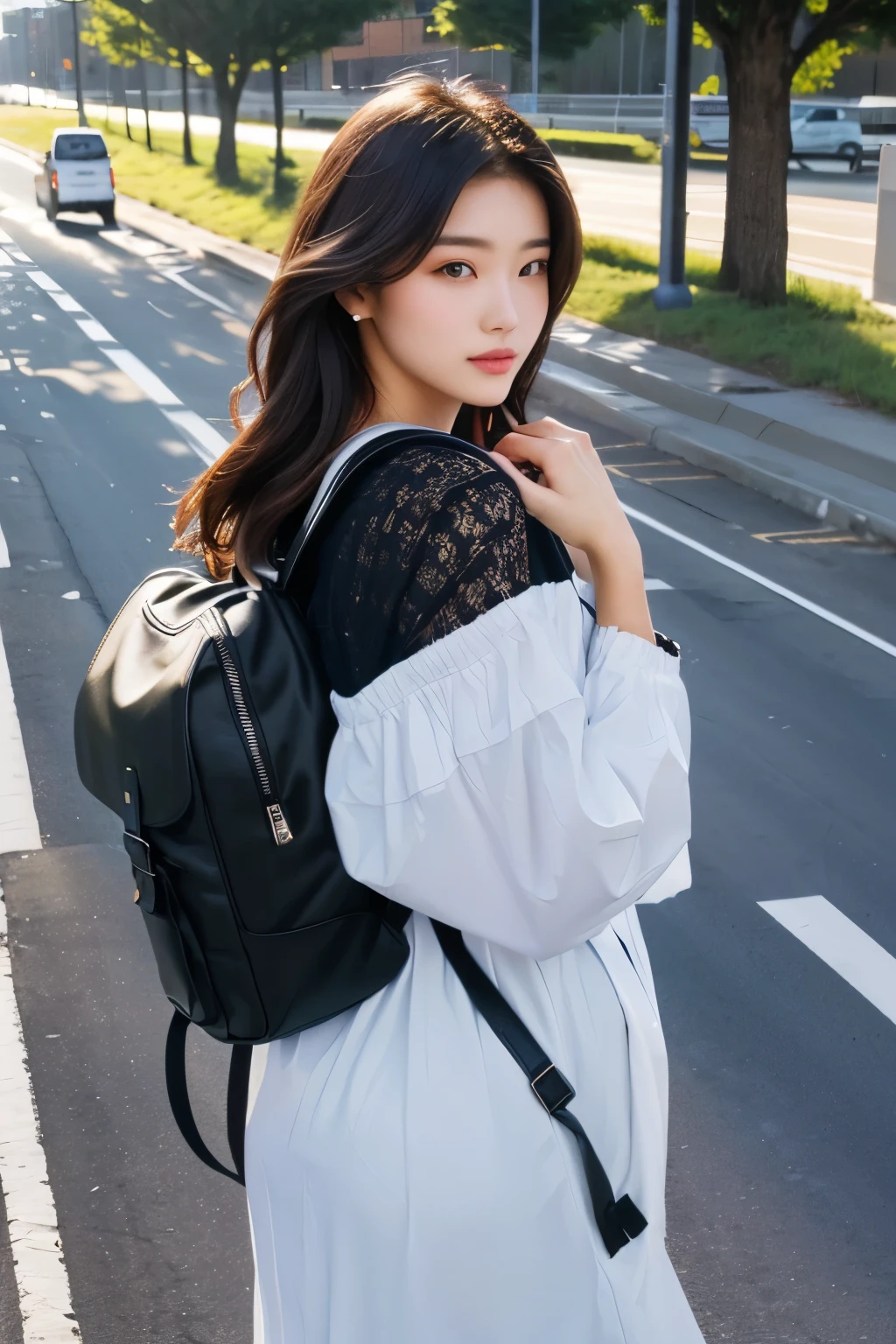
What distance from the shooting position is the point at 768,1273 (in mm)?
3211

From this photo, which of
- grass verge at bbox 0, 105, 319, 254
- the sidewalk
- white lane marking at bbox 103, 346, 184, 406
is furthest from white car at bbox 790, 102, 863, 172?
white lane marking at bbox 103, 346, 184, 406

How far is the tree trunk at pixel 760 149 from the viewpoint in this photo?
645 inches

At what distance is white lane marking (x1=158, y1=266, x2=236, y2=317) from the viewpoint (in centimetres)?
1971

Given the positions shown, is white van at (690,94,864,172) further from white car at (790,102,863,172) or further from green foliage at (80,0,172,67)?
green foliage at (80,0,172,67)

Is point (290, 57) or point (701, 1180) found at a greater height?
point (290, 57)

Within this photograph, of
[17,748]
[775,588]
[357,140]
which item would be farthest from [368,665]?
[775,588]

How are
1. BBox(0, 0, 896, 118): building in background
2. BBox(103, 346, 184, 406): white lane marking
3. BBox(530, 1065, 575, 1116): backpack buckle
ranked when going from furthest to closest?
1. BBox(0, 0, 896, 118): building in background
2. BBox(103, 346, 184, 406): white lane marking
3. BBox(530, 1065, 575, 1116): backpack buckle

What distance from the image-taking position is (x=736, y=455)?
1173cm

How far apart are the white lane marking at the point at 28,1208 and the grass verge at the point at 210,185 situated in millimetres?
20466

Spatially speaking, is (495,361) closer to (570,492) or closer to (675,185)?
(570,492)

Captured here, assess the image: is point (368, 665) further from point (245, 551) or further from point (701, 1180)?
point (701, 1180)

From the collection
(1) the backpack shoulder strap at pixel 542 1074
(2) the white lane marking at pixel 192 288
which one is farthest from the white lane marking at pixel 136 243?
(1) the backpack shoulder strap at pixel 542 1074

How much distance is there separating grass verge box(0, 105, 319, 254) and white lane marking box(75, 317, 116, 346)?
5966mm

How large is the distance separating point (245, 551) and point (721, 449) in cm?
1071
